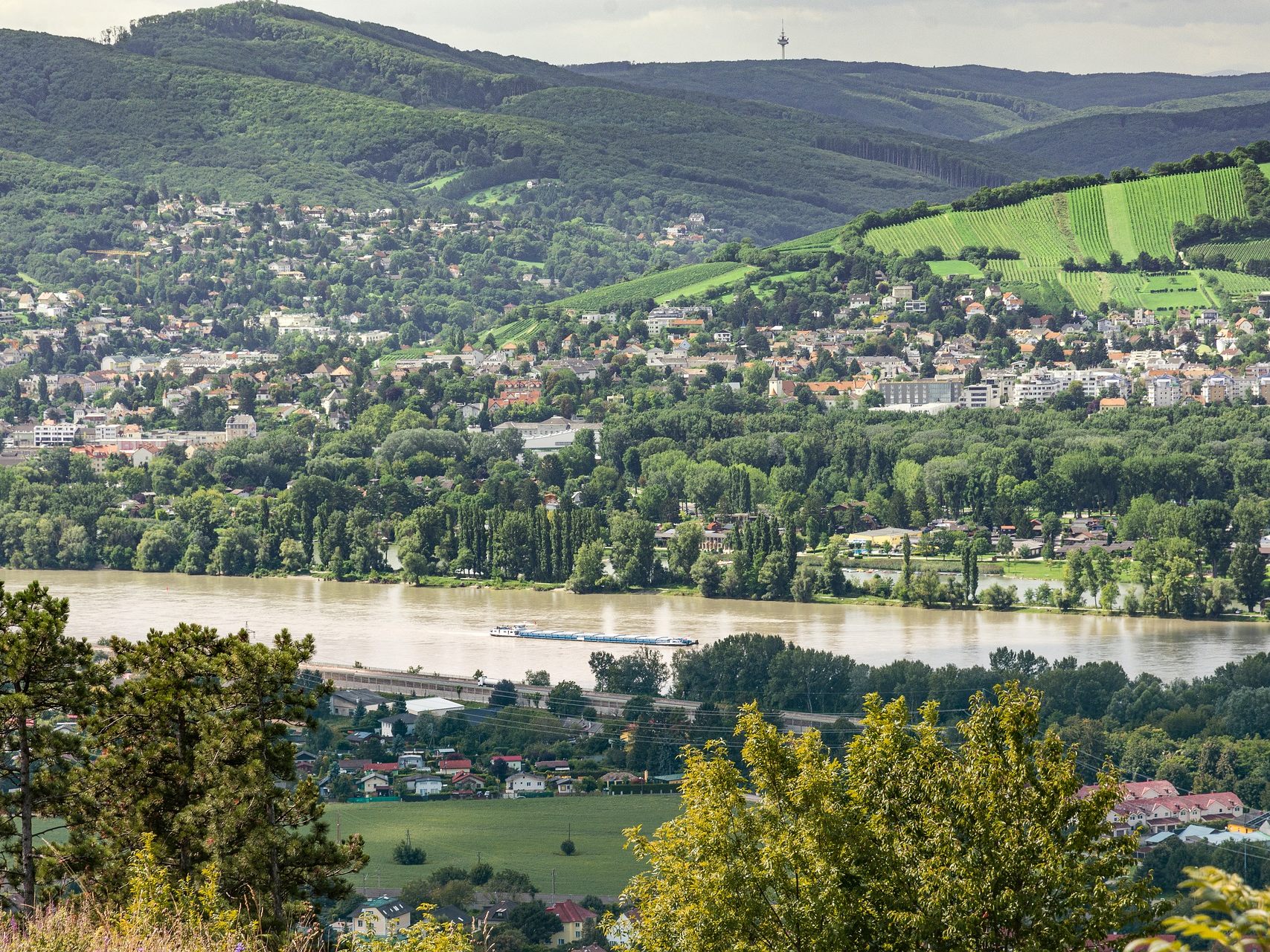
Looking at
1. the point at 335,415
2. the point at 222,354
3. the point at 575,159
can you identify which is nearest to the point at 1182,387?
the point at 335,415

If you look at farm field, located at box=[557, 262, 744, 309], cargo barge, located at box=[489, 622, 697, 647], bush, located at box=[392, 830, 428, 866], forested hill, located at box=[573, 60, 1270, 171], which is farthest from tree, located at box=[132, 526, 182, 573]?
forested hill, located at box=[573, 60, 1270, 171]

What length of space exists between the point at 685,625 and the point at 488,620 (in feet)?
11.4

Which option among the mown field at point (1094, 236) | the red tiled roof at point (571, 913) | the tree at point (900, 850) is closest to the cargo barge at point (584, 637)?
the red tiled roof at point (571, 913)

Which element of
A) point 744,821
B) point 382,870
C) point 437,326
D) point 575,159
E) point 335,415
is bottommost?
point 382,870

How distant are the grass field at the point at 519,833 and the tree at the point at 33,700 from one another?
8817mm

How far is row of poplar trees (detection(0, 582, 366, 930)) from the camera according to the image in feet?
33.9

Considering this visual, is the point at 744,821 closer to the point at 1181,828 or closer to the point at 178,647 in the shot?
the point at 178,647

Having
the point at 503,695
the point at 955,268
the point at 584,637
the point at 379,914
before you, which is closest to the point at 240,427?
the point at 955,268

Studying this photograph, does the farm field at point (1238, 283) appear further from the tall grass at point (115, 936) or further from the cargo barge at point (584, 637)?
the tall grass at point (115, 936)

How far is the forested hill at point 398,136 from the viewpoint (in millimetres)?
112312

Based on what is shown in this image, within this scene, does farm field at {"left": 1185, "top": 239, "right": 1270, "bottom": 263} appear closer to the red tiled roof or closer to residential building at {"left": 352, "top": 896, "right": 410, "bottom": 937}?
the red tiled roof

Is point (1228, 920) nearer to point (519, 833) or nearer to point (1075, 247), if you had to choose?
point (519, 833)

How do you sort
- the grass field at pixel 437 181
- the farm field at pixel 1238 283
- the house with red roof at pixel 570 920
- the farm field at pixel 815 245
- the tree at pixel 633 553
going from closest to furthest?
the house with red roof at pixel 570 920 < the tree at pixel 633 553 < the farm field at pixel 1238 283 < the farm field at pixel 815 245 < the grass field at pixel 437 181

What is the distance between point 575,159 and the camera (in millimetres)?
118312
